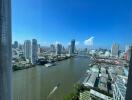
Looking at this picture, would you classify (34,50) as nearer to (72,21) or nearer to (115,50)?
(72,21)

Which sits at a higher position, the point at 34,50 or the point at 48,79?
the point at 34,50

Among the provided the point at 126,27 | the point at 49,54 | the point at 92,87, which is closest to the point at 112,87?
the point at 92,87

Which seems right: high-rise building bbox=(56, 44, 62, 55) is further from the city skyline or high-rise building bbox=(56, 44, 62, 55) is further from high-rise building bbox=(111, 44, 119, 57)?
high-rise building bbox=(111, 44, 119, 57)

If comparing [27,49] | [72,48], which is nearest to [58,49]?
[72,48]

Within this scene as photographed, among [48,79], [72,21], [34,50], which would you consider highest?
[72,21]

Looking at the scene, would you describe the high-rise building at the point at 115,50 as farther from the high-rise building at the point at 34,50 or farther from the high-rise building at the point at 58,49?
the high-rise building at the point at 34,50

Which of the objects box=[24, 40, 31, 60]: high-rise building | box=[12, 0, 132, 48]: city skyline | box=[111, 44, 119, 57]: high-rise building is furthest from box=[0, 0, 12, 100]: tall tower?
box=[111, 44, 119, 57]: high-rise building

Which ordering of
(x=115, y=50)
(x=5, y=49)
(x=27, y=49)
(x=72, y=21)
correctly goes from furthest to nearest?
(x=27, y=49) → (x=72, y=21) → (x=115, y=50) → (x=5, y=49)

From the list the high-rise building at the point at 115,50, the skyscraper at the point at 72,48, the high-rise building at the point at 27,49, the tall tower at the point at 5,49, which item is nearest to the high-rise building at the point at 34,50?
the high-rise building at the point at 27,49
